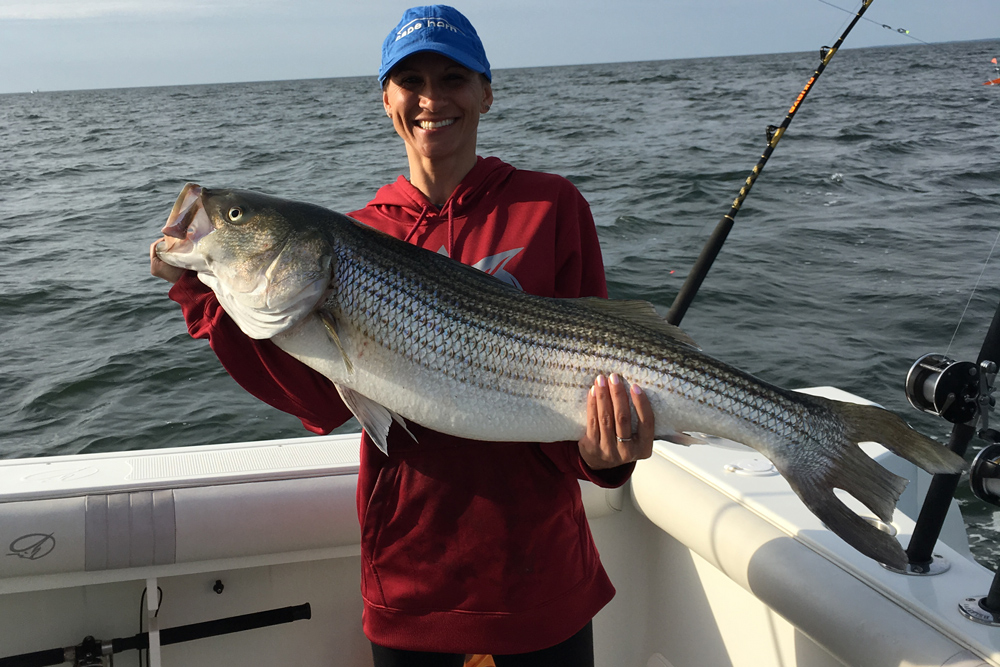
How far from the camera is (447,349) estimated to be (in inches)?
85.9

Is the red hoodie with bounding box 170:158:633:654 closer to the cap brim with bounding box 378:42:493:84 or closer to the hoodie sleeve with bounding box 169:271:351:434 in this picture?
the hoodie sleeve with bounding box 169:271:351:434

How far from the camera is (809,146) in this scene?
19.9 m

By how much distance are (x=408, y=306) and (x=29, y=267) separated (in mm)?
12009

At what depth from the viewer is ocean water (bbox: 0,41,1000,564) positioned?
788cm

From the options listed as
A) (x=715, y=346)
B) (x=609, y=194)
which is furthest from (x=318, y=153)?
(x=715, y=346)

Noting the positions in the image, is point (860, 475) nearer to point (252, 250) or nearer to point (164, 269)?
point (252, 250)

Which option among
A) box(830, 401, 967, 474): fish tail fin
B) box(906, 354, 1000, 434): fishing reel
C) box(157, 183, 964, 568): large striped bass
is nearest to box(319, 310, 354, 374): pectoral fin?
box(157, 183, 964, 568): large striped bass

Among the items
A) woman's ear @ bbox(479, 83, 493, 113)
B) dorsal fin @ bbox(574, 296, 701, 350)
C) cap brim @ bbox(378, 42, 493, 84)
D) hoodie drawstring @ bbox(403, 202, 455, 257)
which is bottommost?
dorsal fin @ bbox(574, 296, 701, 350)

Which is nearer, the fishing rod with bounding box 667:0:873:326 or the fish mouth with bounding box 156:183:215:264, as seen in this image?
the fish mouth with bounding box 156:183:215:264

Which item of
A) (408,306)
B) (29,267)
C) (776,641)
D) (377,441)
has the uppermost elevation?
(408,306)

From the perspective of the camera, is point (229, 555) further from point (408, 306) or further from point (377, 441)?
point (408, 306)

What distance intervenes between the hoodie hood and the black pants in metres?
1.23

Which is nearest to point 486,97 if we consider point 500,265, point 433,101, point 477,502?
point 433,101

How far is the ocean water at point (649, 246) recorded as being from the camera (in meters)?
7.88
